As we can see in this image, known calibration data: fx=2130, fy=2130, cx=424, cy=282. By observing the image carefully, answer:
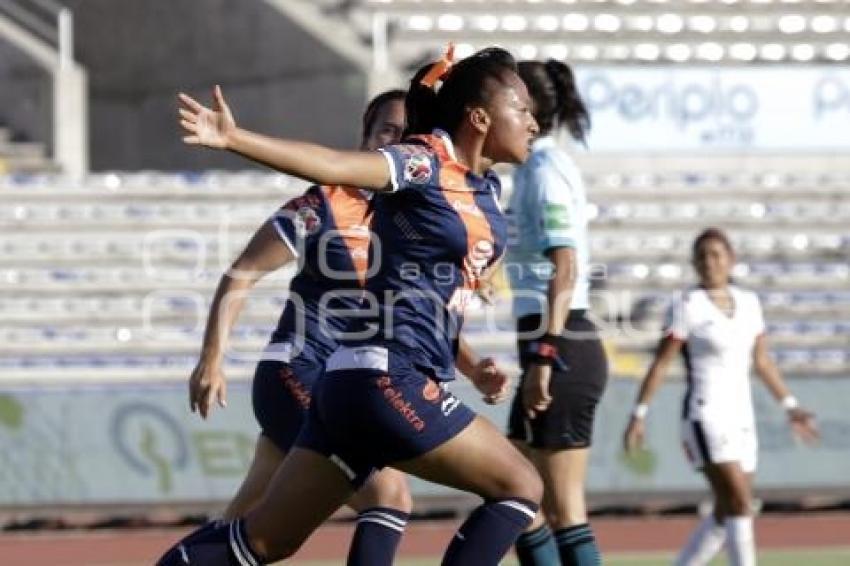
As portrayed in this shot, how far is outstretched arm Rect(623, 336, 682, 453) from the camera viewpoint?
33.2 ft

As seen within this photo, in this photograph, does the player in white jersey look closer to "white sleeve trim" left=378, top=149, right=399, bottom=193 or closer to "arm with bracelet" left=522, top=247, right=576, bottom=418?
"arm with bracelet" left=522, top=247, right=576, bottom=418

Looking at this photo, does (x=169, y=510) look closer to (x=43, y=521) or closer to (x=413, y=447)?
(x=43, y=521)

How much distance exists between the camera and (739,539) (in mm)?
9641

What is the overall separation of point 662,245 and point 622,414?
4.27m

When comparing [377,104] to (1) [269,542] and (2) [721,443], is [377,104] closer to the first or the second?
(1) [269,542]

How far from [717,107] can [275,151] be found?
1566 centimetres

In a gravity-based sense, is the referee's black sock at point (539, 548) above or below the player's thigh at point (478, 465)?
below

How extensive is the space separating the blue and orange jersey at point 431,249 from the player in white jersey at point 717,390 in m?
3.66

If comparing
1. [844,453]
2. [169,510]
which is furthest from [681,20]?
[169,510]

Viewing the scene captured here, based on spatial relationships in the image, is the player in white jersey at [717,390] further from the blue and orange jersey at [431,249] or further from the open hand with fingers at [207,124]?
the open hand with fingers at [207,124]

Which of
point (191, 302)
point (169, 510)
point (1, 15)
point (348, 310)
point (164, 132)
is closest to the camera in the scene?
point (348, 310)

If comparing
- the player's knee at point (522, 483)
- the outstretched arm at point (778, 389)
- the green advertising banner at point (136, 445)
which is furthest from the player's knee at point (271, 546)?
the green advertising banner at point (136, 445)

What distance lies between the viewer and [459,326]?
653 centimetres

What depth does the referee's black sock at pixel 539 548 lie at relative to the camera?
828 centimetres
